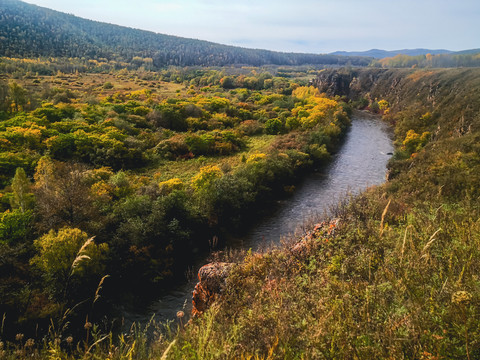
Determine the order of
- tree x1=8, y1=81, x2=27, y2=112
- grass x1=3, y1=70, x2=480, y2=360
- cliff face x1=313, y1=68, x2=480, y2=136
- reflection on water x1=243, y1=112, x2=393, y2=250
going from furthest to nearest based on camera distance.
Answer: cliff face x1=313, y1=68, x2=480, y2=136
tree x1=8, y1=81, x2=27, y2=112
reflection on water x1=243, y1=112, x2=393, y2=250
grass x1=3, y1=70, x2=480, y2=360

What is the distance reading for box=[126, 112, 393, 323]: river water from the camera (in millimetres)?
14664

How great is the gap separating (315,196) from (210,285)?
1926 centimetres

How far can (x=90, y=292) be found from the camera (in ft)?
45.3

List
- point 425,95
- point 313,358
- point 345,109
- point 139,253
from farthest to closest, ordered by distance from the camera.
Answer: point 345,109
point 425,95
point 139,253
point 313,358

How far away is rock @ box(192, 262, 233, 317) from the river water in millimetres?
1060

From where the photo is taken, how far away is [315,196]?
27.4 m

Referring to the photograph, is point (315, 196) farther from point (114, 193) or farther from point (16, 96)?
point (16, 96)

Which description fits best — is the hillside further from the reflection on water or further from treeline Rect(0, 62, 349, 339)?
the reflection on water

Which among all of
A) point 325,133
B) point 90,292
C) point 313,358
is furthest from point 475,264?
point 325,133

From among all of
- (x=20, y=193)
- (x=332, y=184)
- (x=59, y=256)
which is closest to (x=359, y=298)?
(x=59, y=256)

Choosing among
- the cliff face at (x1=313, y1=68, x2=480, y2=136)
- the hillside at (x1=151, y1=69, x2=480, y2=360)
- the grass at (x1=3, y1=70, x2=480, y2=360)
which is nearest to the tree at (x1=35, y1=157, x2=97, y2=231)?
the grass at (x1=3, y1=70, x2=480, y2=360)

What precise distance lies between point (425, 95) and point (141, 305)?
75.1 metres

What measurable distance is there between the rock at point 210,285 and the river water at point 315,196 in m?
1.06

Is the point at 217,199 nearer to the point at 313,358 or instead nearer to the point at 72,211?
the point at 72,211
